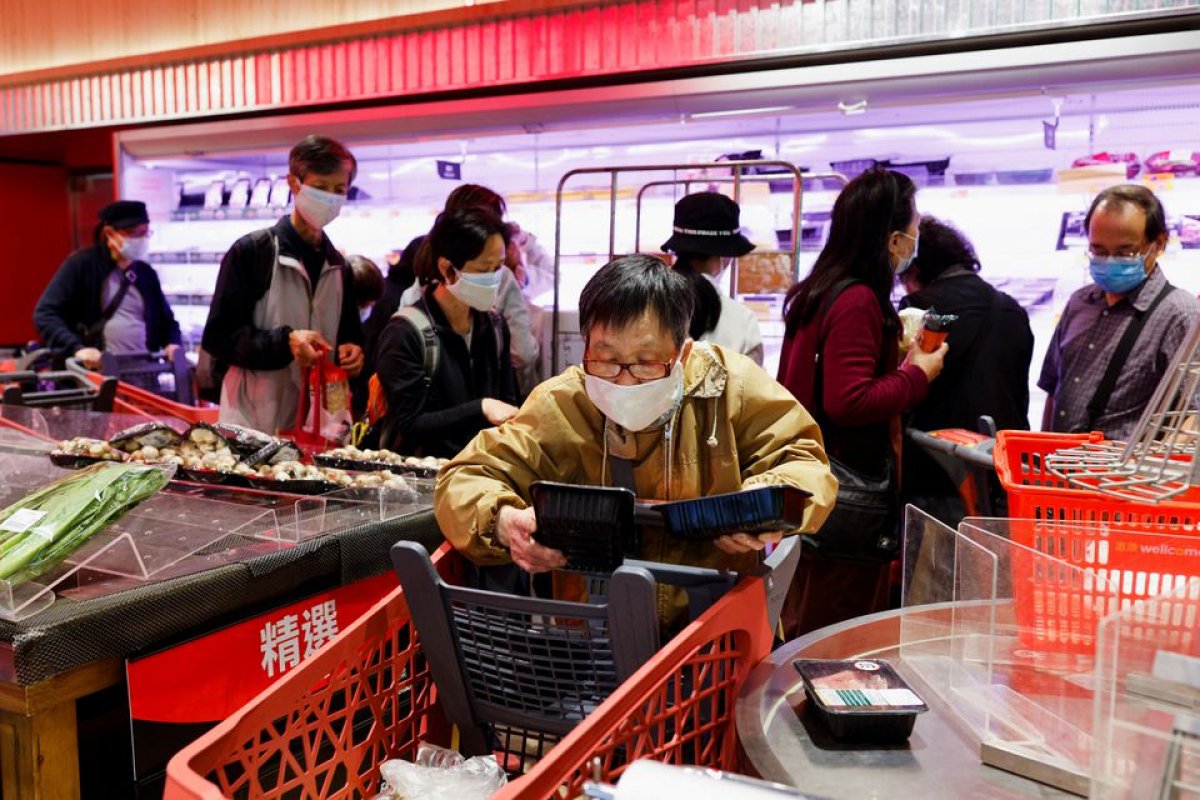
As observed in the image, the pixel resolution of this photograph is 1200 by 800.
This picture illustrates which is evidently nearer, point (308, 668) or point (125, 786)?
point (308, 668)

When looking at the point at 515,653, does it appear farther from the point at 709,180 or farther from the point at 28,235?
the point at 28,235

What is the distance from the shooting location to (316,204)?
3736mm

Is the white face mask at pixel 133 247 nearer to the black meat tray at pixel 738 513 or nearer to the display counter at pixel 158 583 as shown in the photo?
the display counter at pixel 158 583

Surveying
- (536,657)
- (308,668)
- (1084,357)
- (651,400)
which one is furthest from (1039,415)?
(308,668)

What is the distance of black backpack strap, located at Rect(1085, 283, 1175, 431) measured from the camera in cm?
330

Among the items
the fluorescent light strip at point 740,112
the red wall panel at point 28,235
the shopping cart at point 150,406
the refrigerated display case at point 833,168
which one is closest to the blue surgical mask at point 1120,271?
the refrigerated display case at point 833,168

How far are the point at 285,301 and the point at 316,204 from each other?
0.40 metres

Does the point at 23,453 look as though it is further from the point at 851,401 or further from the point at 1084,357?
the point at 1084,357

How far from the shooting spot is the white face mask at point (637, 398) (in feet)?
5.81

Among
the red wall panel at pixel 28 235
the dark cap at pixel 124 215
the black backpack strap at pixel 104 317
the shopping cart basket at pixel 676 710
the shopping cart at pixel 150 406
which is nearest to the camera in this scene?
the shopping cart basket at pixel 676 710

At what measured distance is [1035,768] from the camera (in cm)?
129

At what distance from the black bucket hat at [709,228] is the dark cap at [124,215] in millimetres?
3606

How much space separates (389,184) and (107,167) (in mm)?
5397

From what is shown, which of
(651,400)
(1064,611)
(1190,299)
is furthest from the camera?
(1190,299)
